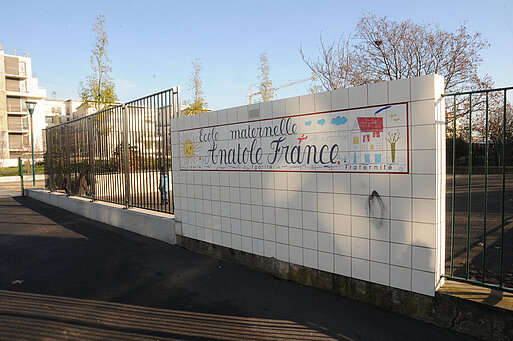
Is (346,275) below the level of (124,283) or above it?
above

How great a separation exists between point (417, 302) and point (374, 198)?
1221 mm

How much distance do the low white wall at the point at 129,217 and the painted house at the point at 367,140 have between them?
14.9ft

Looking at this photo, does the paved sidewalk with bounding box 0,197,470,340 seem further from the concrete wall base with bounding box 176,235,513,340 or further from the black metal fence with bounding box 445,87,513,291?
the black metal fence with bounding box 445,87,513,291

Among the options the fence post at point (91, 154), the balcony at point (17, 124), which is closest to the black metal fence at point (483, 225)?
the fence post at point (91, 154)

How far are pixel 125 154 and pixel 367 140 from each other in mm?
6483

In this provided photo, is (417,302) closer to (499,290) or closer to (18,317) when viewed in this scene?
(499,290)

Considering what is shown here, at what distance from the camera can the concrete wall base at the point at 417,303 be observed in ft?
10.6

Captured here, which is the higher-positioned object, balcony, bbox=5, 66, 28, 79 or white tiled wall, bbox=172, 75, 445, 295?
balcony, bbox=5, 66, 28, 79

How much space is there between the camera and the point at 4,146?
4856 cm

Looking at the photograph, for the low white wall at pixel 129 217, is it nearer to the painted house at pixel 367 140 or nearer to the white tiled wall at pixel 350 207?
the white tiled wall at pixel 350 207

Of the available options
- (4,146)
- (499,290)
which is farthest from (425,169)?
(4,146)

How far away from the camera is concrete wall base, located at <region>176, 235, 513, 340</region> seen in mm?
3217

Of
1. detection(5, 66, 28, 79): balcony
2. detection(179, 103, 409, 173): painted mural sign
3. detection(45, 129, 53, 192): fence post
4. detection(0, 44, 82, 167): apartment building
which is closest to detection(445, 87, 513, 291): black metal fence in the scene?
detection(179, 103, 409, 173): painted mural sign

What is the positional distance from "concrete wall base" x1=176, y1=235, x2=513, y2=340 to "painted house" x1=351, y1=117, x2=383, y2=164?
1542 mm
